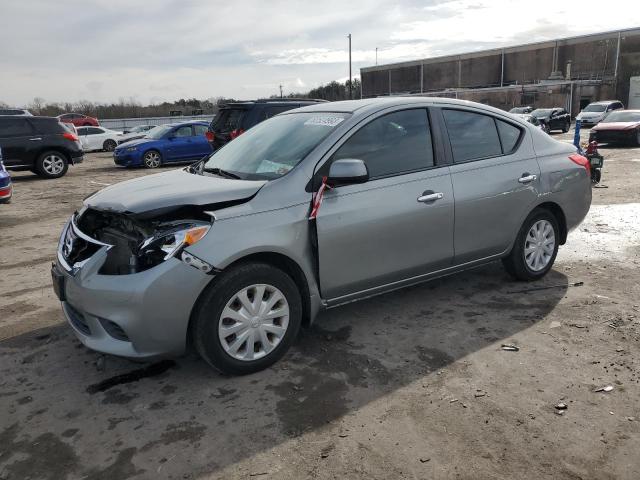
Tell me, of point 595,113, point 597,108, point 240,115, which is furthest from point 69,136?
point 597,108

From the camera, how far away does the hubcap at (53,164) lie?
14695 mm

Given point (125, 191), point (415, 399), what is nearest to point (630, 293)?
point (415, 399)

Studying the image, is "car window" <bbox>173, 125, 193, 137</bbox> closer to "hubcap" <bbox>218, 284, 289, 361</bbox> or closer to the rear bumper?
the rear bumper

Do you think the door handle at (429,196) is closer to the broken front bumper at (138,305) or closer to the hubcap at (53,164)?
the broken front bumper at (138,305)

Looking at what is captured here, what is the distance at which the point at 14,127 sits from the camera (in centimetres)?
1385

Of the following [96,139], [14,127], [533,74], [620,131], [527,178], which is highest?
[533,74]

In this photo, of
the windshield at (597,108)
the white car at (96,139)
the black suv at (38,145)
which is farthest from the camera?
the windshield at (597,108)

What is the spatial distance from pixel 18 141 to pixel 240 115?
23.0 feet

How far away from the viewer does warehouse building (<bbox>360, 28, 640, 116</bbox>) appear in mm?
50375

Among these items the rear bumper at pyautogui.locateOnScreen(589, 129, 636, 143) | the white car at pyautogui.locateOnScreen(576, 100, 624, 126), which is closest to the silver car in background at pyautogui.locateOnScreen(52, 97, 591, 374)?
the rear bumper at pyautogui.locateOnScreen(589, 129, 636, 143)

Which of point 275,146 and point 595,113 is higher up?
point 275,146

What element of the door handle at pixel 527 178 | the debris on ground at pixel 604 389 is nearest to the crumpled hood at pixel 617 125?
the door handle at pixel 527 178

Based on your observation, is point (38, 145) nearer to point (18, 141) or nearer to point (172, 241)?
point (18, 141)

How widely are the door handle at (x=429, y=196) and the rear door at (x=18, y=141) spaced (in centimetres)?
1303
